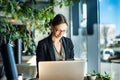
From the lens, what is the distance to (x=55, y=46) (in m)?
2.85

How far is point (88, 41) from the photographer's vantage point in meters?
5.50

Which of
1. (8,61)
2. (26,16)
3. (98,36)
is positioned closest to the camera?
(8,61)

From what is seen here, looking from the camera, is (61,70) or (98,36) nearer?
→ (61,70)

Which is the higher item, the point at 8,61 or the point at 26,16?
the point at 26,16

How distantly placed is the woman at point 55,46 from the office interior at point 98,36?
1.87 m

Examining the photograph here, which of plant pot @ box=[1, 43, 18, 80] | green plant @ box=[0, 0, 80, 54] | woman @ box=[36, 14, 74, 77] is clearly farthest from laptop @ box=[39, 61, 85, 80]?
green plant @ box=[0, 0, 80, 54]

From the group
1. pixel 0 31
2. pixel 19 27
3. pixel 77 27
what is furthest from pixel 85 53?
pixel 0 31

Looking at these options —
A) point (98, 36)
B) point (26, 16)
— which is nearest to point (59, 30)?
point (26, 16)

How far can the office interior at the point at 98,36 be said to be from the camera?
488 cm

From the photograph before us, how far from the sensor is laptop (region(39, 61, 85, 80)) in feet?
6.83

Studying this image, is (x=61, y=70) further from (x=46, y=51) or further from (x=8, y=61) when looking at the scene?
(x=46, y=51)

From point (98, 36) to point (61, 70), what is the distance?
129 inches

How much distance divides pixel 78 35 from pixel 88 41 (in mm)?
489

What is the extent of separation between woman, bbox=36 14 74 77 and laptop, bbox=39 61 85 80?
663mm
